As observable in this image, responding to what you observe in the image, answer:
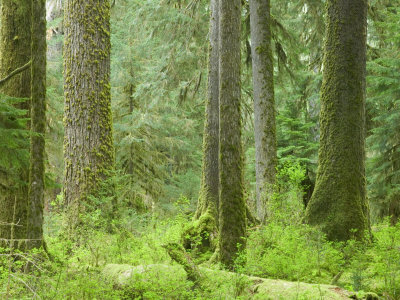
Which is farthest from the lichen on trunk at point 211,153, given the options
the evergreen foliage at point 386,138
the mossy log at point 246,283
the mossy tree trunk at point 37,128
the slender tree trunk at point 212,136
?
the mossy tree trunk at point 37,128

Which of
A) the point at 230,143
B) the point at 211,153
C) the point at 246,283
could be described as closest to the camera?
the point at 246,283

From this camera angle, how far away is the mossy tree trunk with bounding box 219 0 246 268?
6.61 m

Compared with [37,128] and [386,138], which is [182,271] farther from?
[386,138]

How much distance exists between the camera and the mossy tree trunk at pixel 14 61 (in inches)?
247

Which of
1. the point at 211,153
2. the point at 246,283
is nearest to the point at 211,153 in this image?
the point at 211,153

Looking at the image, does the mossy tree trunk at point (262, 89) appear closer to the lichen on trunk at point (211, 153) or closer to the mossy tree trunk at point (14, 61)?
the lichen on trunk at point (211, 153)

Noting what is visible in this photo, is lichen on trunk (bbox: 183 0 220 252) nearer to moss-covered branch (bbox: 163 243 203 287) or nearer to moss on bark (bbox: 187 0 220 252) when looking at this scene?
moss on bark (bbox: 187 0 220 252)

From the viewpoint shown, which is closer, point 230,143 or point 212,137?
point 230,143

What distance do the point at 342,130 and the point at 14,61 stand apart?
19.6 ft

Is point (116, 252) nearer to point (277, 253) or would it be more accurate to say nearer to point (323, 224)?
point (277, 253)

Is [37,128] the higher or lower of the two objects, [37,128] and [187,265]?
the higher

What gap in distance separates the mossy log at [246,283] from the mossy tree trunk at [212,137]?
4.70 meters

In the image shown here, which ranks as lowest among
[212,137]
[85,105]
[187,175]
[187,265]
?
[187,265]

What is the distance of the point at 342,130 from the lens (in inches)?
299
